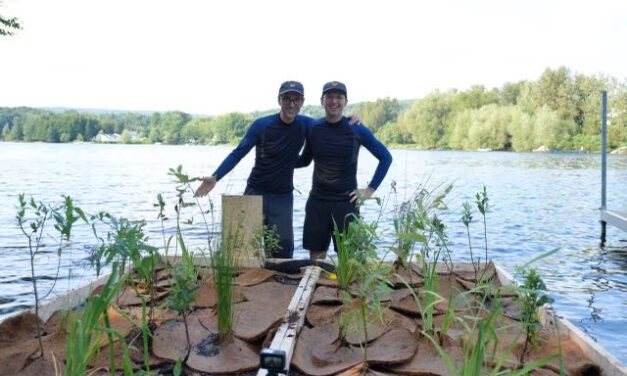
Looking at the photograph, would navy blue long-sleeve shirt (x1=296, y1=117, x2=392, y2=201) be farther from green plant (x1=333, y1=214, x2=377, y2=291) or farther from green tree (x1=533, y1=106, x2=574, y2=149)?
green tree (x1=533, y1=106, x2=574, y2=149)

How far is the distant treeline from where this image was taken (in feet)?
184

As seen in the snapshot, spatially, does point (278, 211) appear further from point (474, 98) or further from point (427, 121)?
Result: point (474, 98)

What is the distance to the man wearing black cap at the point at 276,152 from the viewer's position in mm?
4578

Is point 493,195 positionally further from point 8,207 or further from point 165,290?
point 165,290

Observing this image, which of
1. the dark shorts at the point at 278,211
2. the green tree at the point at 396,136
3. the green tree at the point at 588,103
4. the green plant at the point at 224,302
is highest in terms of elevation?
the green tree at the point at 588,103

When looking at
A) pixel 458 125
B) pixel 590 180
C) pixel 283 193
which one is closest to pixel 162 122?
pixel 458 125

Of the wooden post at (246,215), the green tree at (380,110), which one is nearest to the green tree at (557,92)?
the green tree at (380,110)

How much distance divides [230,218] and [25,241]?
787 cm

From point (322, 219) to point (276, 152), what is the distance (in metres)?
0.68

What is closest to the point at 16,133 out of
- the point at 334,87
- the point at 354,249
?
the point at 334,87

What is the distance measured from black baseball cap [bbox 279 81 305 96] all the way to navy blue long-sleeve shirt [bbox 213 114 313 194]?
0.28 metres

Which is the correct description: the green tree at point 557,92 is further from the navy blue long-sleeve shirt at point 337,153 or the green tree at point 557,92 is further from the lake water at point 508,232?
the navy blue long-sleeve shirt at point 337,153

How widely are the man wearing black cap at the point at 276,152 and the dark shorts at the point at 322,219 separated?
202mm

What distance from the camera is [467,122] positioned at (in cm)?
6328
